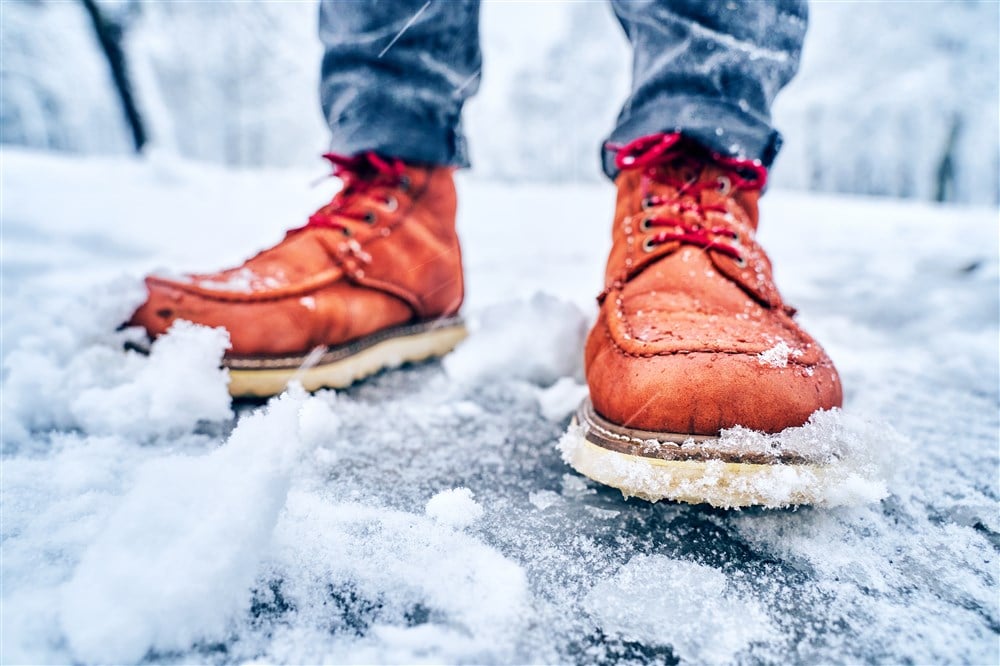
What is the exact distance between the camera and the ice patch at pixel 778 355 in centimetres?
63

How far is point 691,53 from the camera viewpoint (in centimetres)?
88

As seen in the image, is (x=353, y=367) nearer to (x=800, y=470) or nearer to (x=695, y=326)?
(x=695, y=326)

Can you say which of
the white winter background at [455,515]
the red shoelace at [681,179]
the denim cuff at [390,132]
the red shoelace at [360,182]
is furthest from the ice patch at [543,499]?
the denim cuff at [390,132]

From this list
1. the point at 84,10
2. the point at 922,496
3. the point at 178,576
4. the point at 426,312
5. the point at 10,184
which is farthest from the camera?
the point at 84,10

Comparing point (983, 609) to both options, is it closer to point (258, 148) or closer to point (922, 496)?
point (922, 496)

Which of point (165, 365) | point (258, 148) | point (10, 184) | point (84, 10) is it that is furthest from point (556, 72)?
point (165, 365)

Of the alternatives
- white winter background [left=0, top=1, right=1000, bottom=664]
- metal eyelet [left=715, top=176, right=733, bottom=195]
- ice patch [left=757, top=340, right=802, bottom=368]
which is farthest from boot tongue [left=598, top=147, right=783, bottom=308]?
white winter background [left=0, top=1, right=1000, bottom=664]

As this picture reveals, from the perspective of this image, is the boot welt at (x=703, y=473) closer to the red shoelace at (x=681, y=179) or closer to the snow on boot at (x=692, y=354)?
the snow on boot at (x=692, y=354)

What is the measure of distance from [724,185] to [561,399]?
0.44 metres

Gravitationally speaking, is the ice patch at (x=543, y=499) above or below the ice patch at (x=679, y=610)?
below

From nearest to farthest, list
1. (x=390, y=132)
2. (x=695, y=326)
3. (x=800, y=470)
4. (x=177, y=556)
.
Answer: (x=177, y=556) < (x=800, y=470) < (x=695, y=326) < (x=390, y=132)

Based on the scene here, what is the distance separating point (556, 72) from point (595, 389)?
22143 mm

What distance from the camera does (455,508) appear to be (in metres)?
0.59

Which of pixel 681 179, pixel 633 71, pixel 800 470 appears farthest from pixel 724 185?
pixel 800 470
